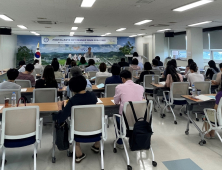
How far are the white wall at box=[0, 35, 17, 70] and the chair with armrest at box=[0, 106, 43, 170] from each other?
37.3ft

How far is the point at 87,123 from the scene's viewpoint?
265 centimetres

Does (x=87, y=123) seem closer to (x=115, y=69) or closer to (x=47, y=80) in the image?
(x=47, y=80)

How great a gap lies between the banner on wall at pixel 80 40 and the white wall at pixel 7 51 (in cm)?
209

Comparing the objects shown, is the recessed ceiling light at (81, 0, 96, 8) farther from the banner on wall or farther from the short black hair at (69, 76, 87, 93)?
the banner on wall

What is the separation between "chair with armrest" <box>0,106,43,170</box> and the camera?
241cm

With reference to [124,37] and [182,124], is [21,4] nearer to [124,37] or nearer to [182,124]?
[182,124]

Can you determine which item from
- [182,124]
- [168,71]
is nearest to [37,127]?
[182,124]

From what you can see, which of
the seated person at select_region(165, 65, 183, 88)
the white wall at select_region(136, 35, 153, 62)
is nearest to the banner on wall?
the white wall at select_region(136, 35, 153, 62)

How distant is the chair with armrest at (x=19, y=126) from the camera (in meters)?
2.41

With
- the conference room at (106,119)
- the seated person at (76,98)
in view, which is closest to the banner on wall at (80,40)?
the conference room at (106,119)

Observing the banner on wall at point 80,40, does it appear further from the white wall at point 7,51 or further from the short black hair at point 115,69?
the short black hair at point 115,69

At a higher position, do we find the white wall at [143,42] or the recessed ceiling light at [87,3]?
the white wall at [143,42]

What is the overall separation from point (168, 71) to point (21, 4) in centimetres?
412

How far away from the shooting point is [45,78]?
4246 mm
